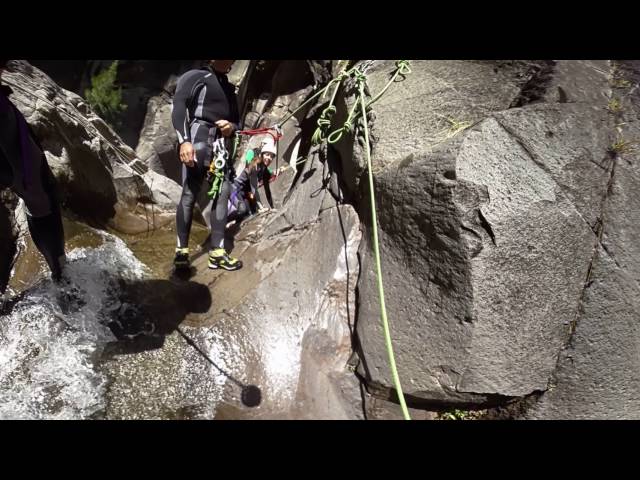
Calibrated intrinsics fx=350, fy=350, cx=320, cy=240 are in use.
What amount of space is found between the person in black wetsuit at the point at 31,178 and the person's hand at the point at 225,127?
4.70ft

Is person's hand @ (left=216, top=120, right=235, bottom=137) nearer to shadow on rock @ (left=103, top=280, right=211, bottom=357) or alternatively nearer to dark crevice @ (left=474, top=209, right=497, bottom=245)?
shadow on rock @ (left=103, top=280, right=211, bottom=357)

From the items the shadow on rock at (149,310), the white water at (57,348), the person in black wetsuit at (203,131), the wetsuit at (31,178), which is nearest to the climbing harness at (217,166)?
the person in black wetsuit at (203,131)

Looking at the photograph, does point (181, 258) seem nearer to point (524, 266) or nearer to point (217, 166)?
point (217, 166)

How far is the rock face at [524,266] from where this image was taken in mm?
2227

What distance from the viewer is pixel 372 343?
2.59 meters

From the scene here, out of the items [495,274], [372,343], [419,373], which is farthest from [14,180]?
[495,274]

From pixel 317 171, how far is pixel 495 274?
2.44m

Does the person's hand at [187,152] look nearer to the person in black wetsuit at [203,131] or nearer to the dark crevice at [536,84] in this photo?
the person in black wetsuit at [203,131]

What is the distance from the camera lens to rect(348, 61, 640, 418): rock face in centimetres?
223

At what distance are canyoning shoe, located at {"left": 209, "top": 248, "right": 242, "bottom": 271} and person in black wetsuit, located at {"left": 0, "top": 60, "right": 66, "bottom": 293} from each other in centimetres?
127

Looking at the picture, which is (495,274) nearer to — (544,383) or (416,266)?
(416,266)

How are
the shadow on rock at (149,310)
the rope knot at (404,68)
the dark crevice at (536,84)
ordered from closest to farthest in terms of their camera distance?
the dark crevice at (536,84)
the shadow on rock at (149,310)
the rope knot at (404,68)

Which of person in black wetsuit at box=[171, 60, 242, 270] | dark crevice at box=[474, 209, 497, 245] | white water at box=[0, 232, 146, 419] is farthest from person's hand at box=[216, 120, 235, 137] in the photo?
dark crevice at box=[474, 209, 497, 245]

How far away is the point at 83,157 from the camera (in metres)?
4.34
